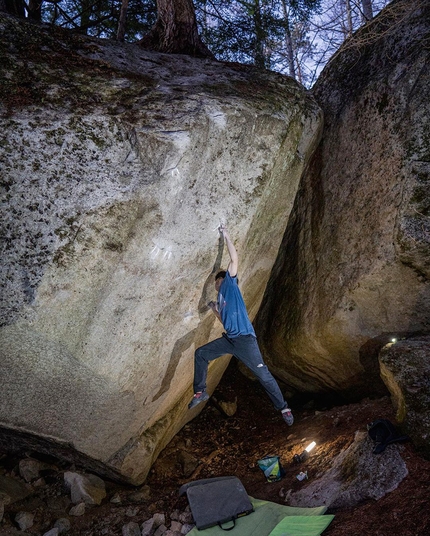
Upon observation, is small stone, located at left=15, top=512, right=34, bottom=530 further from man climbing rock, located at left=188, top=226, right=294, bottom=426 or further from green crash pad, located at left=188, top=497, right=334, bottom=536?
man climbing rock, located at left=188, top=226, right=294, bottom=426

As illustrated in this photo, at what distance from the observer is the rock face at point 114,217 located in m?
4.24

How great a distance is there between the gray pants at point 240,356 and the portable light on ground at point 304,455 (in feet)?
2.12

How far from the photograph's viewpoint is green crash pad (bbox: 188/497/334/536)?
12.5ft

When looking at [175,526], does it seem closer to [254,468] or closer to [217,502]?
[217,502]

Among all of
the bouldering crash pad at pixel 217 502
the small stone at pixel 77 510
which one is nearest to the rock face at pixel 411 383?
the bouldering crash pad at pixel 217 502

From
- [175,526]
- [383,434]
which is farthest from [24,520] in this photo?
[383,434]

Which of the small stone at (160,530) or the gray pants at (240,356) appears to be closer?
the small stone at (160,530)

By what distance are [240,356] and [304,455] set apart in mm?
1657

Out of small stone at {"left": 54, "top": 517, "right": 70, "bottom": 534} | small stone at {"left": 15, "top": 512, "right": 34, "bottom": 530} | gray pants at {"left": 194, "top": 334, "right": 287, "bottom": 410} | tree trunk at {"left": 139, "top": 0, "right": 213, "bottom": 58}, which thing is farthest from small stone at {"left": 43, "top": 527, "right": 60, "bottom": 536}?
tree trunk at {"left": 139, "top": 0, "right": 213, "bottom": 58}

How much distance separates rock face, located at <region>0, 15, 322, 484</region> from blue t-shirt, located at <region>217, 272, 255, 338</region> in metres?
0.35

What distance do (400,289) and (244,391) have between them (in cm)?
403

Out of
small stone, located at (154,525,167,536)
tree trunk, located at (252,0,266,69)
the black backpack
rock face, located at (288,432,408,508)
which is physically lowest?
small stone, located at (154,525,167,536)

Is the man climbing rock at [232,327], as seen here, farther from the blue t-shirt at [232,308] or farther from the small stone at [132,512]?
the small stone at [132,512]

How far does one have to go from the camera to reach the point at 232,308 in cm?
514
